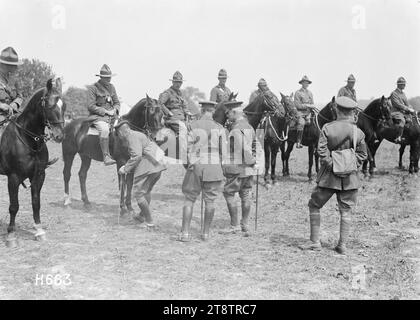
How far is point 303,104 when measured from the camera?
47.5ft

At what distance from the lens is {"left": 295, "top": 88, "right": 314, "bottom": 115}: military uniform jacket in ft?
47.7

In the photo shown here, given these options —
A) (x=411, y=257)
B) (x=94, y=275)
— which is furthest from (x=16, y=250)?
(x=411, y=257)

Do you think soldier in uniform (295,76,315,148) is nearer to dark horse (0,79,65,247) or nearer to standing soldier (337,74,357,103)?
standing soldier (337,74,357,103)

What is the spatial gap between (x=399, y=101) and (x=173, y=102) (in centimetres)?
837

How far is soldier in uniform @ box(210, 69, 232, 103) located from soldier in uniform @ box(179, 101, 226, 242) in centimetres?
603

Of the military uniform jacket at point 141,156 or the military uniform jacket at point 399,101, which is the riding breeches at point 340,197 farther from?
the military uniform jacket at point 399,101

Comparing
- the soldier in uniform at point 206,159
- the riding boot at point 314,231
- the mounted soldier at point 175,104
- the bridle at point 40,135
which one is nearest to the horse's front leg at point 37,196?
the bridle at point 40,135

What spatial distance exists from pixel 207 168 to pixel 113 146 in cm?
299

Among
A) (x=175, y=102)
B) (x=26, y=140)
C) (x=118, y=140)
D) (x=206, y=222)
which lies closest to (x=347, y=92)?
(x=175, y=102)

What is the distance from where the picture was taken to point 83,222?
362 inches

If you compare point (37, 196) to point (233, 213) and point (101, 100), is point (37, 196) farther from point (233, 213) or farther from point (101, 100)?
point (233, 213)

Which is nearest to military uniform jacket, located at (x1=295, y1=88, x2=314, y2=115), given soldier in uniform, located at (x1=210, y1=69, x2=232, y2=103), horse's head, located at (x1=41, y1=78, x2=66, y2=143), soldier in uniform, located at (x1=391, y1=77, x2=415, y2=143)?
soldier in uniform, located at (x1=210, y1=69, x2=232, y2=103)

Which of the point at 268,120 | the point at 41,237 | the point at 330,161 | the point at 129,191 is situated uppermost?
the point at 268,120

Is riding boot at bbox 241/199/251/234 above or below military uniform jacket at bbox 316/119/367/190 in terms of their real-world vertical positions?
below
